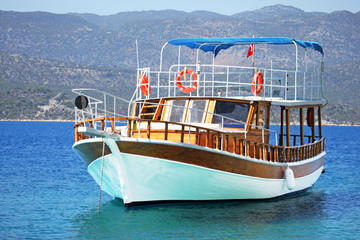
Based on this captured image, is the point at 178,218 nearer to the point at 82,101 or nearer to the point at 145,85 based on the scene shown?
the point at 82,101

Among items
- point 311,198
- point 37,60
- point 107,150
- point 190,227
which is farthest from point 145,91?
point 37,60

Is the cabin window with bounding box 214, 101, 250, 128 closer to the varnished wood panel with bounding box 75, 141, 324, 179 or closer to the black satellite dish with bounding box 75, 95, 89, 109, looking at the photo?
the varnished wood panel with bounding box 75, 141, 324, 179

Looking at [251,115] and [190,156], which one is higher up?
[251,115]

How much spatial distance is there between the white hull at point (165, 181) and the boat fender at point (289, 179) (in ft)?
4.14

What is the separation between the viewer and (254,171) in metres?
18.7

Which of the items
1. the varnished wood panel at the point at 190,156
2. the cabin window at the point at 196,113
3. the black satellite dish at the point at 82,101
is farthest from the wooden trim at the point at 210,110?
the black satellite dish at the point at 82,101

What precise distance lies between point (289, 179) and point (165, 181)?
4934 mm

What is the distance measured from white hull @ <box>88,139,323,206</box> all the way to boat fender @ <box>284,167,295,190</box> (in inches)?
49.7

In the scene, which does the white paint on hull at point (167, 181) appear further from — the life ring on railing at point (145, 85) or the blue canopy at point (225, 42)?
the blue canopy at point (225, 42)

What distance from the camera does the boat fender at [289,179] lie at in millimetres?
20203

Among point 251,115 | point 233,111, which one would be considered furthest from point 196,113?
point 251,115

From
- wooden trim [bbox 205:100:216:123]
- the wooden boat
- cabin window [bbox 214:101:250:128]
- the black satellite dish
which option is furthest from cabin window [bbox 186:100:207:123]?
the black satellite dish

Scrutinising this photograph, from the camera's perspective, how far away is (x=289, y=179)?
2027 centimetres

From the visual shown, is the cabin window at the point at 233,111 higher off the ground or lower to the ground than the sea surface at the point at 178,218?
higher
